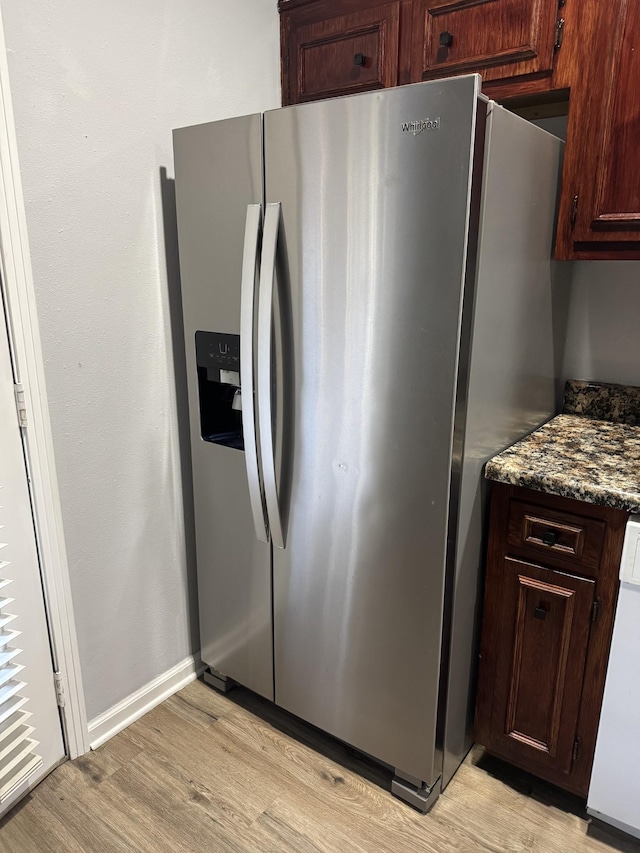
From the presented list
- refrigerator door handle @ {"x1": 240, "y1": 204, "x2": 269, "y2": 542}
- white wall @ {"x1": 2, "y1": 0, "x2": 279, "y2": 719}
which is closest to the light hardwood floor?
white wall @ {"x1": 2, "y1": 0, "x2": 279, "y2": 719}

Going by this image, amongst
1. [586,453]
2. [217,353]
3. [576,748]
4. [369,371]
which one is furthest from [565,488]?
[217,353]

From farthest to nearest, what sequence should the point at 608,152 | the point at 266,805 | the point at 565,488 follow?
Result: the point at 266,805, the point at 608,152, the point at 565,488

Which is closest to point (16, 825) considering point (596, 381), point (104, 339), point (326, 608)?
point (326, 608)

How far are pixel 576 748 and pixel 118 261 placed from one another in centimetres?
175

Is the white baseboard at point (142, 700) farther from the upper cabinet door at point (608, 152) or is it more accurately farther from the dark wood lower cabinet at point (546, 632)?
the upper cabinet door at point (608, 152)

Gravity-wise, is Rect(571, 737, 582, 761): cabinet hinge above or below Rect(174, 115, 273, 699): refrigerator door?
below

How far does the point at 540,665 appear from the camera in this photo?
1557 mm

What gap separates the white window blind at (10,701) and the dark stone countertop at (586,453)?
1.23 m

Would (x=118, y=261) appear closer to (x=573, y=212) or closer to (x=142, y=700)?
(x=573, y=212)

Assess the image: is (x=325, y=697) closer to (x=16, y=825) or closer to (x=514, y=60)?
(x=16, y=825)

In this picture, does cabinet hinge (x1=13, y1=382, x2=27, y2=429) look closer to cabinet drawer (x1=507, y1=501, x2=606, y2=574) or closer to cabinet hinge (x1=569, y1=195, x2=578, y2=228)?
cabinet drawer (x1=507, y1=501, x2=606, y2=574)

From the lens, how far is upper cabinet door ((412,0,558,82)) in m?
1.53

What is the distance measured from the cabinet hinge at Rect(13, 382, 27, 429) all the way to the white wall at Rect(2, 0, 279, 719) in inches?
3.4

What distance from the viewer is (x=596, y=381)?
1.95 metres
